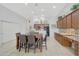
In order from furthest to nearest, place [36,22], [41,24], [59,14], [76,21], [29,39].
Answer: [59,14] < [41,24] < [36,22] < [29,39] < [76,21]

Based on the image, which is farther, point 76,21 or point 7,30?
point 7,30

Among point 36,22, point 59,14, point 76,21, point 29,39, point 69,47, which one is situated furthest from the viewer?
point 59,14

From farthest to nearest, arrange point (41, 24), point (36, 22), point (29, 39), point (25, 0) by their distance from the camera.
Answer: point (41, 24) < point (36, 22) < point (29, 39) < point (25, 0)

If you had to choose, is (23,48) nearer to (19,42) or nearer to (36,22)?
(19,42)

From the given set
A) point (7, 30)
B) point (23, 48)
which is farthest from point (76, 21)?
point (7, 30)

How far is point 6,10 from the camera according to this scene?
9.27m

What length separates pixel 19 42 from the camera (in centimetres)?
761

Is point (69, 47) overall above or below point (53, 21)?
below

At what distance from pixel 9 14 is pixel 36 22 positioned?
237cm

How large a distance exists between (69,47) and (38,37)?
1.83m

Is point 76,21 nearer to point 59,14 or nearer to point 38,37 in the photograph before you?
point 38,37

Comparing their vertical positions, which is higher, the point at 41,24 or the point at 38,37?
the point at 41,24

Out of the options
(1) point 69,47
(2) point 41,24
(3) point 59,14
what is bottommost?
(1) point 69,47

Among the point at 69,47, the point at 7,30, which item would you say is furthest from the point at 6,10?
the point at 69,47
